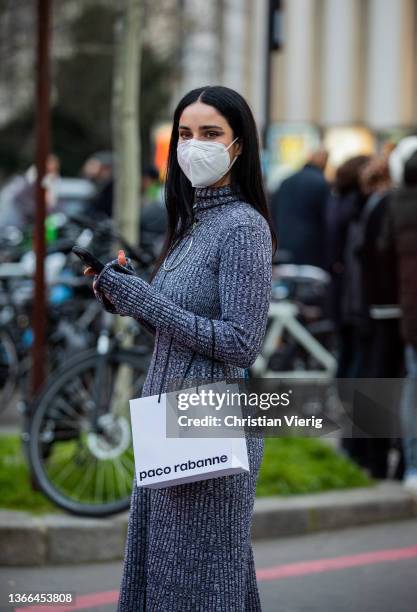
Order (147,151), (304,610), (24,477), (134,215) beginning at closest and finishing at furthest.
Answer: (304,610)
(24,477)
(134,215)
(147,151)

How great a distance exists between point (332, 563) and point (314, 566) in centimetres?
10

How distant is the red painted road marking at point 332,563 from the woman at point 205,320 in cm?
220

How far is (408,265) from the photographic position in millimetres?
6438

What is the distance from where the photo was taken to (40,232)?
6.24m

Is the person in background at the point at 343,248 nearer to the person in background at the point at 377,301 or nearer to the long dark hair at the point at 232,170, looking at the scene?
the person in background at the point at 377,301

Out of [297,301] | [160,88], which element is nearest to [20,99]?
[160,88]

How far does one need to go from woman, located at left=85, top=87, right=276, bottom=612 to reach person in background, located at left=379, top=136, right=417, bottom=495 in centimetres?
323

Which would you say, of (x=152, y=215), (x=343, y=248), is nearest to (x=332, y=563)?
(x=343, y=248)

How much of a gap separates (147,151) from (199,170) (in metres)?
31.9

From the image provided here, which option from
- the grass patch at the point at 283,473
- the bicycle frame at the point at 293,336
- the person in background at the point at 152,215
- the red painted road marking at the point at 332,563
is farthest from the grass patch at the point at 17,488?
the bicycle frame at the point at 293,336

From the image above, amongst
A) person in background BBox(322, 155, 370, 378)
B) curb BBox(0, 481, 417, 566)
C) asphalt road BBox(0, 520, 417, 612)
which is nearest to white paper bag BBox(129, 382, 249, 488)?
asphalt road BBox(0, 520, 417, 612)

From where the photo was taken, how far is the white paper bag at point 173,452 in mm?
3057

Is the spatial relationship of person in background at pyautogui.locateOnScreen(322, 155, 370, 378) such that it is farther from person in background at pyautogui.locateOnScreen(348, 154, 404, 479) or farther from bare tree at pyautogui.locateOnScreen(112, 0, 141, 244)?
bare tree at pyautogui.locateOnScreen(112, 0, 141, 244)

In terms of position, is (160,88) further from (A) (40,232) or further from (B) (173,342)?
(B) (173,342)
